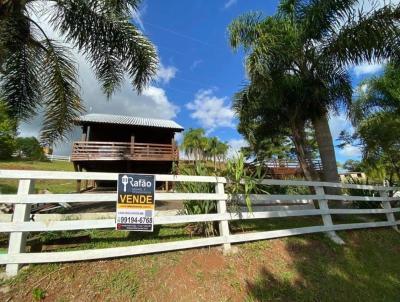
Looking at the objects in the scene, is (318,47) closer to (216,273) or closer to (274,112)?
(274,112)

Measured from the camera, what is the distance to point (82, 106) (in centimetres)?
Result: 679

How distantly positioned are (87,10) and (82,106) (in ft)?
6.69

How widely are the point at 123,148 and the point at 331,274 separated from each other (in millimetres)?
15369

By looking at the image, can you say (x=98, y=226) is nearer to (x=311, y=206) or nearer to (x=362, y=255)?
(x=362, y=255)

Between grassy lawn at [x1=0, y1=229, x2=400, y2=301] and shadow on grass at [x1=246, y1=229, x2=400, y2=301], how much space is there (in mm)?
14

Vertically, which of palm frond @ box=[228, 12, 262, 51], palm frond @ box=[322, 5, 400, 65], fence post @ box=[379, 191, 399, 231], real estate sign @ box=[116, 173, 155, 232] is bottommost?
fence post @ box=[379, 191, 399, 231]

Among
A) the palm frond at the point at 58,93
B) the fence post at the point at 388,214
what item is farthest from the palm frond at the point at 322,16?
the palm frond at the point at 58,93

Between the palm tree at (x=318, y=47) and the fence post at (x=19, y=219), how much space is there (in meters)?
6.04

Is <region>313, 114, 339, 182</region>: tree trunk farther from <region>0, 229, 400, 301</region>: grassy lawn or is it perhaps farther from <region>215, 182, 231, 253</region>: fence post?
<region>215, 182, 231, 253</region>: fence post

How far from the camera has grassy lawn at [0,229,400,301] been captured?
11.6ft

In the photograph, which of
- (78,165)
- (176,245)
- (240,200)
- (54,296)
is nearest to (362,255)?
(240,200)

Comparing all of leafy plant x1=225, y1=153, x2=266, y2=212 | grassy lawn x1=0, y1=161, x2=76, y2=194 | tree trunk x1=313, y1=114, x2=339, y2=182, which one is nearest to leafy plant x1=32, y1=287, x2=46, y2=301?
leafy plant x1=225, y1=153, x2=266, y2=212

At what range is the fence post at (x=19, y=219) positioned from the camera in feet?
11.6

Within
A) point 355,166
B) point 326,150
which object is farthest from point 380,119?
point 355,166
